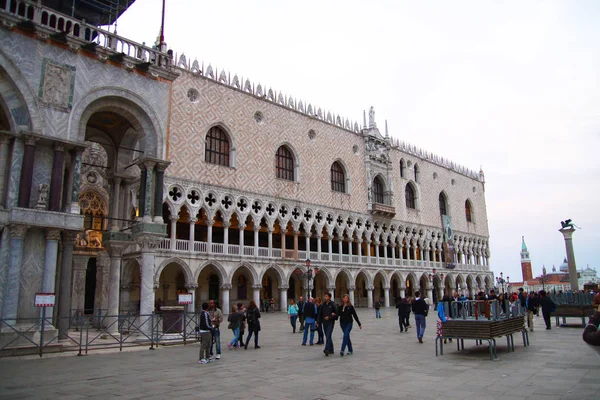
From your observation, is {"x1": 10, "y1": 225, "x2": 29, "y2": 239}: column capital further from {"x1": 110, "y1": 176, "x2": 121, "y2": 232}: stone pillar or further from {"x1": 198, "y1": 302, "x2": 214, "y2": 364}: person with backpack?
{"x1": 198, "y1": 302, "x2": 214, "y2": 364}: person with backpack

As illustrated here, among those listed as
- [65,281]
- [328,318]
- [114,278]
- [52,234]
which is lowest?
[328,318]

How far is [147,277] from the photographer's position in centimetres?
1250

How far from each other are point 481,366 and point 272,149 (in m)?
22.0

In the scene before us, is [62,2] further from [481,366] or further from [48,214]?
[481,366]

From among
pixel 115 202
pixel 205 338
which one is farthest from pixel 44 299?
pixel 115 202

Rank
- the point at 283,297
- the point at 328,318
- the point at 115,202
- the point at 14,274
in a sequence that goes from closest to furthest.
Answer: the point at 328,318 → the point at 14,274 → the point at 115,202 → the point at 283,297

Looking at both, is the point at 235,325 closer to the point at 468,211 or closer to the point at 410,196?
the point at 410,196

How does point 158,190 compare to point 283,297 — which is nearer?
Result: point 158,190

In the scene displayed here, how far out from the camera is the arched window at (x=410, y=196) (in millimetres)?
39888

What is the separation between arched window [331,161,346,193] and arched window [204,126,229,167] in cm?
951

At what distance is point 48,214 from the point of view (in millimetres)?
10641

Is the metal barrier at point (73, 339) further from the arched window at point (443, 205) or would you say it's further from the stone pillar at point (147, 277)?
the arched window at point (443, 205)

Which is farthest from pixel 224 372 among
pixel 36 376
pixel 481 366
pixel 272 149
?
pixel 272 149

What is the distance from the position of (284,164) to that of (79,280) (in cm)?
1358
